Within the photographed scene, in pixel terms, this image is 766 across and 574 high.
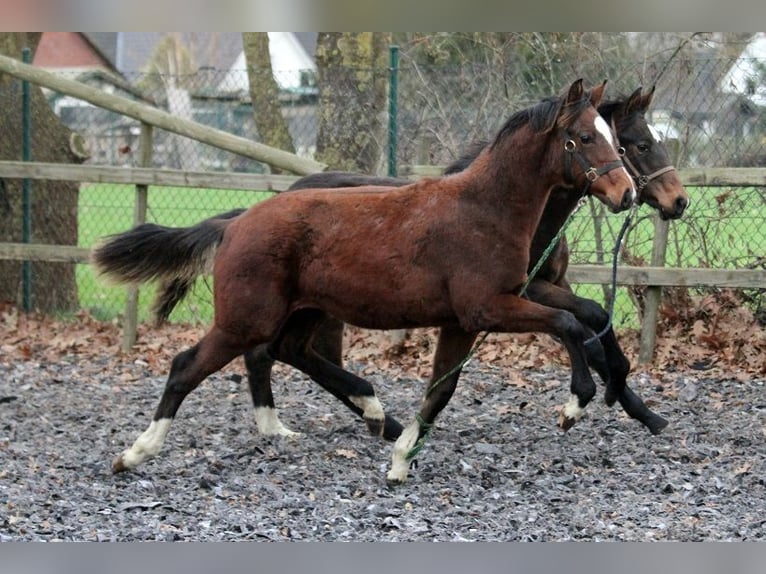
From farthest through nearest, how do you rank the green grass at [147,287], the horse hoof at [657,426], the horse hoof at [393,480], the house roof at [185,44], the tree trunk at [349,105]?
the house roof at [185,44] < the green grass at [147,287] < the tree trunk at [349,105] < the horse hoof at [657,426] < the horse hoof at [393,480]

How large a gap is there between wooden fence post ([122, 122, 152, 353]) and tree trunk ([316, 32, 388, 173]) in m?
1.52

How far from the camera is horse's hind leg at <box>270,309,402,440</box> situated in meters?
6.42

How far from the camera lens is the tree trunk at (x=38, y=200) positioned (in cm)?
1096

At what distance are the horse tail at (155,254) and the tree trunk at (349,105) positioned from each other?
3844 mm

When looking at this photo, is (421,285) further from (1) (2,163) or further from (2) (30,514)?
(1) (2,163)

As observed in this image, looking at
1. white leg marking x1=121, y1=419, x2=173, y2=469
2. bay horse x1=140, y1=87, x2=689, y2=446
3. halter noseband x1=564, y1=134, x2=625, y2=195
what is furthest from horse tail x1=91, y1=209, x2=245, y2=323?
halter noseband x1=564, y1=134, x2=625, y2=195

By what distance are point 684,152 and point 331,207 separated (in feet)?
14.8

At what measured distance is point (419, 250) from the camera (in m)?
5.64

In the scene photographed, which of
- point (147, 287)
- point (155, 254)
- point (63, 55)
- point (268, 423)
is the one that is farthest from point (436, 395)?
point (63, 55)

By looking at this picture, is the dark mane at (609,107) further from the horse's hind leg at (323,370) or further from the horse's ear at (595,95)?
the horse's hind leg at (323,370)

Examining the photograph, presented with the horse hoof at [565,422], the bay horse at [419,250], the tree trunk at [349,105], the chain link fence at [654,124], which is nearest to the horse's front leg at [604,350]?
the horse hoof at [565,422]

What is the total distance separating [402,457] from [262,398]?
1.39m

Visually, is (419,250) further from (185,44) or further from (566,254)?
(185,44)

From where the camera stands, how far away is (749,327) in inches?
364
